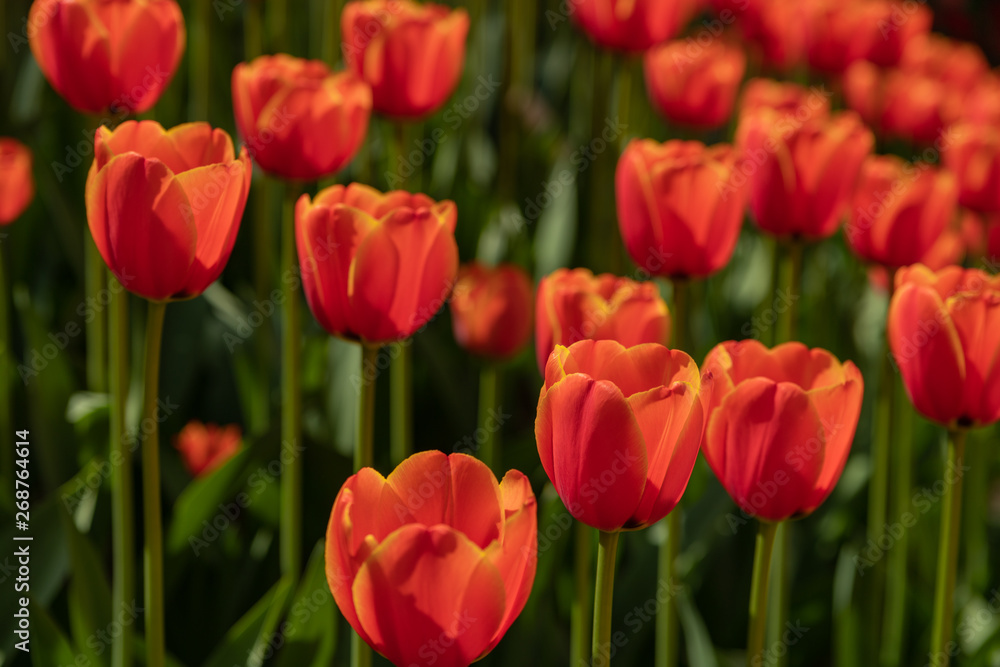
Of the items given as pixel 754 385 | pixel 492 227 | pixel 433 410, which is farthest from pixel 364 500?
pixel 492 227

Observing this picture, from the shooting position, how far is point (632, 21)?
1938 mm

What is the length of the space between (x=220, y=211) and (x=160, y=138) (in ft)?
0.35

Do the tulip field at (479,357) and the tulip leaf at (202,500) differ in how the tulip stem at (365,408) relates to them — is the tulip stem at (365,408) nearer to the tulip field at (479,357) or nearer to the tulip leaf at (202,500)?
the tulip field at (479,357)

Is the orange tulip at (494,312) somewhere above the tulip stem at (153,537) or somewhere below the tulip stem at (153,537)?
below

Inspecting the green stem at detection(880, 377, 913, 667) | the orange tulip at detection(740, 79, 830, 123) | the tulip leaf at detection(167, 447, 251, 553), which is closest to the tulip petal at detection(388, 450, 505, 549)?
the tulip leaf at detection(167, 447, 251, 553)

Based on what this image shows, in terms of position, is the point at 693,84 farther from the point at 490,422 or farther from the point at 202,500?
the point at 202,500

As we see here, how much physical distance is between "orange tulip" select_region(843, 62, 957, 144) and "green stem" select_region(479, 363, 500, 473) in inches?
47.4

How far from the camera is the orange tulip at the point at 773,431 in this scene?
0.82m

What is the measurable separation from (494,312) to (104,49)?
2.24ft

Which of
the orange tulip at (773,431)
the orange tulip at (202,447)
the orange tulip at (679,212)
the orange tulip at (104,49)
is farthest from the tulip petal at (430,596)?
the orange tulip at (202,447)

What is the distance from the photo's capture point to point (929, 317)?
0.97 m

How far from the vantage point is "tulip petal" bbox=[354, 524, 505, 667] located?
0.64 m

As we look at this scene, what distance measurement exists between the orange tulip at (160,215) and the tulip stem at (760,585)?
0.53 m

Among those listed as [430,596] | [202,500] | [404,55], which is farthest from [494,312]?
[430,596]
